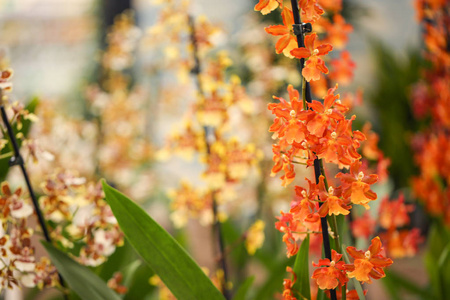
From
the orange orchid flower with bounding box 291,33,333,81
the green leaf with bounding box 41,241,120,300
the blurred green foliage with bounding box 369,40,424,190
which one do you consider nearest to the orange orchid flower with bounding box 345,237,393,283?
the orange orchid flower with bounding box 291,33,333,81

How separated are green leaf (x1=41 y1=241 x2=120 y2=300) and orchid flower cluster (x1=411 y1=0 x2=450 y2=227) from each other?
2.17 feet

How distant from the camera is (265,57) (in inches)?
50.2

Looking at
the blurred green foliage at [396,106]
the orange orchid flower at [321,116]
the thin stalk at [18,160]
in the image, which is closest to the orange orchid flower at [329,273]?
the orange orchid flower at [321,116]

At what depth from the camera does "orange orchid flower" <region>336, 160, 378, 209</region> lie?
1.24ft

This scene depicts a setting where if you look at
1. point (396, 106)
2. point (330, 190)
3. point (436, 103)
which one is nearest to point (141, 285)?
point (330, 190)

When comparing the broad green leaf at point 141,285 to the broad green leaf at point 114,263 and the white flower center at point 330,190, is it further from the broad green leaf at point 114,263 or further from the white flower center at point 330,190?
the white flower center at point 330,190

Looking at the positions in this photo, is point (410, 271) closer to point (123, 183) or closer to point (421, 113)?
point (421, 113)

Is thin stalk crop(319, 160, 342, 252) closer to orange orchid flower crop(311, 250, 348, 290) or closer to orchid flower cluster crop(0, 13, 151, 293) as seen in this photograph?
orange orchid flower crop(311, 250, 348, 290)

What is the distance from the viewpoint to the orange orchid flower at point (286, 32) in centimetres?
39

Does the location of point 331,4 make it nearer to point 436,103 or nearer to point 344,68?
point 344,68

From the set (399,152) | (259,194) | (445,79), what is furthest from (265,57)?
(399,152)

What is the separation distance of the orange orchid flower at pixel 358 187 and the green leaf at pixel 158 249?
18cm

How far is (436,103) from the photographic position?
96cm

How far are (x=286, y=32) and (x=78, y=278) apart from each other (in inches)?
12.7
